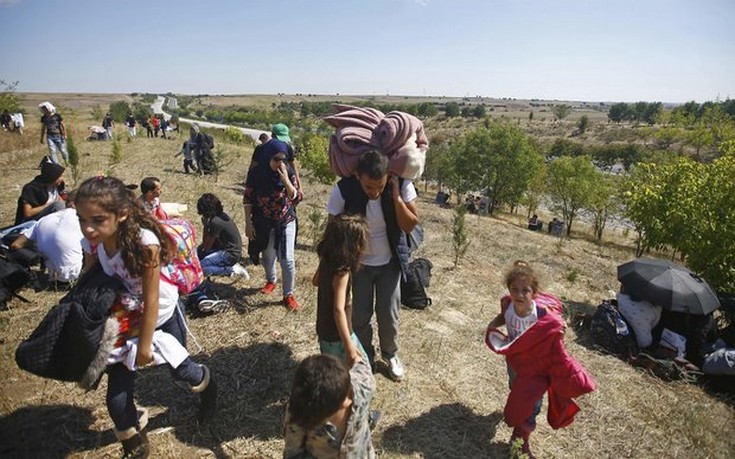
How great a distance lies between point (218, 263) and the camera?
16.3 feet

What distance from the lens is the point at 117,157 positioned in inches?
459

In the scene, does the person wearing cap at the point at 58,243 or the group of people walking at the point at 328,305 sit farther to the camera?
the person wearing cap at the point at 58,243

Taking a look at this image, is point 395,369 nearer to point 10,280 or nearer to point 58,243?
point 58,243

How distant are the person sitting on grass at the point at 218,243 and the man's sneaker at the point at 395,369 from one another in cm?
240

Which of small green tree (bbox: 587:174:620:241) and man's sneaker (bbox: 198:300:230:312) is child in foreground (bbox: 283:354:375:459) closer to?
man's sneaker (bbox: 198:300:230:312)

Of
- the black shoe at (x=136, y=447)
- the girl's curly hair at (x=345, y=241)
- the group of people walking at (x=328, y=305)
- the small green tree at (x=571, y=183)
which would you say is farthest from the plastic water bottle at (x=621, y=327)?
the small green tree at (x=571, y=183)

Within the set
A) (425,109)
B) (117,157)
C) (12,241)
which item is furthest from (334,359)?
(425,109)

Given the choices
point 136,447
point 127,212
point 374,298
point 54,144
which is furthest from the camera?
point 54,144

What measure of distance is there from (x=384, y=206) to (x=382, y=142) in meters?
0.43

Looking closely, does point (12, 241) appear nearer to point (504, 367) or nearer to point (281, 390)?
point (281, 390)

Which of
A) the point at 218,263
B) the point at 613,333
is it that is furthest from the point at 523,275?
the point at 218,263

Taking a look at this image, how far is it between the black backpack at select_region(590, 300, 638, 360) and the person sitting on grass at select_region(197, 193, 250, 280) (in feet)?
14.8

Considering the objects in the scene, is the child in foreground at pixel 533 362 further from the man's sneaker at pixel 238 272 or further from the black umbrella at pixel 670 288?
the man's sneaker at pixel 238 272

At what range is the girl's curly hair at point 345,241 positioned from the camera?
2.28 m
